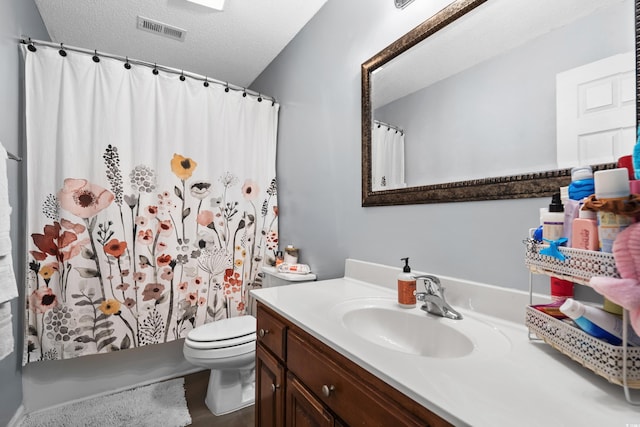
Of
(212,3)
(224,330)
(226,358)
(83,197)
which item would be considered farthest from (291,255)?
(212,3)

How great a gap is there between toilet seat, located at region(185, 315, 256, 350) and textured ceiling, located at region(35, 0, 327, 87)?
192 centimetres

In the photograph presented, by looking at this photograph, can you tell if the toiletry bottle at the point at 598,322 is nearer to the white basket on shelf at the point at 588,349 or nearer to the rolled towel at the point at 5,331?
the white basket on shelf at the point at 588,349

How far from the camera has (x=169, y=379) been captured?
205 cm

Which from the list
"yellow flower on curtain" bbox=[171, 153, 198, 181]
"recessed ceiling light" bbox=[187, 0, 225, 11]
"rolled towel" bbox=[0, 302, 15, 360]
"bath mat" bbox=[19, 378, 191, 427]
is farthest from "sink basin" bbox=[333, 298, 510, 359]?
"recessed ceiling light" bbox=[187, 0, 225, 11]

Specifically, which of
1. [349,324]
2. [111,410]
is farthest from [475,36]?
[111,410]

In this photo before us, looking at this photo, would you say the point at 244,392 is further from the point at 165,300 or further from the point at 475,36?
the point at 475,36

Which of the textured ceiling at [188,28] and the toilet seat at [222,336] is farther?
the textured ceiling at [188,28]

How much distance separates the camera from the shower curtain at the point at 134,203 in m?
1.61

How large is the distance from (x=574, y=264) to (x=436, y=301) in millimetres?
444

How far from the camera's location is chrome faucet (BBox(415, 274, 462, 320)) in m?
0.96

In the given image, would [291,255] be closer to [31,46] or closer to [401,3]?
[401,3]

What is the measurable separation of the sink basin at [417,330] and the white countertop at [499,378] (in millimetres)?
21

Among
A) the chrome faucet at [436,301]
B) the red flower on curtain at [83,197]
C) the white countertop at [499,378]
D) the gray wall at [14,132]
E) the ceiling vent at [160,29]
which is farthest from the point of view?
the ceiling vent at [160,29]

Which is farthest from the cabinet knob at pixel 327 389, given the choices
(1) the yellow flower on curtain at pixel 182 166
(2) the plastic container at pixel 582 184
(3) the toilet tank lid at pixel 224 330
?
(1) the yellow flower on curtain at pixel 182 166
